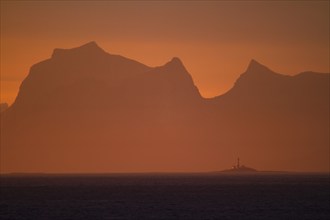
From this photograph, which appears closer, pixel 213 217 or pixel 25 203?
pixel 213 217

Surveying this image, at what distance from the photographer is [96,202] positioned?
12256 cm

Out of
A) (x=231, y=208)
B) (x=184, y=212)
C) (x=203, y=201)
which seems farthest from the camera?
(x=203, y=201)

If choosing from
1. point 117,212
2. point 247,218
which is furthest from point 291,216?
point 117,212

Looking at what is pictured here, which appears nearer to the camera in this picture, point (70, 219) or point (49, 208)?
point (70, 219)

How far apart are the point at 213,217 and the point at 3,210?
32052mm

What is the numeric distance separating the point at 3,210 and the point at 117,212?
1742 cm

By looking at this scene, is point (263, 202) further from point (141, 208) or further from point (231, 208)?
point (141, 208)

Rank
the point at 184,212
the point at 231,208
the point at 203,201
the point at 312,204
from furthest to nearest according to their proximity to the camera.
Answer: the point at 203,201 → the point at 312,204 → the point at 231,208 → the point at 184,212

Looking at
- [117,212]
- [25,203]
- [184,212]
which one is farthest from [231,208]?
[25,203]

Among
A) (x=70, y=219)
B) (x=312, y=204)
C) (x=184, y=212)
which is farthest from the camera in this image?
(x=312, y=204)

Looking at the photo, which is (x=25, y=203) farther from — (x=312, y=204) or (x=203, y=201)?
(x=312, y=204)

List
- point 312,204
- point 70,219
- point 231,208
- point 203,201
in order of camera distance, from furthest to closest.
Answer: point 203,201 → point 312,204 → point 231,208 → point 70,219

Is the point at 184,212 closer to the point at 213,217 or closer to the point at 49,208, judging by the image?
the point at 213,217

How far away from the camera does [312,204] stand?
116562mm
